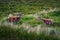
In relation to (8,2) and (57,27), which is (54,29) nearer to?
(57,27)

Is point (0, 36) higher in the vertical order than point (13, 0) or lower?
lower

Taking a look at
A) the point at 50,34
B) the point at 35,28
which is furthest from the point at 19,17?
the point at 50,34

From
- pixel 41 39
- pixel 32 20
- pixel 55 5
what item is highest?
pixel 55 5

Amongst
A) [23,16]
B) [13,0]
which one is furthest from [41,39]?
[13,0]

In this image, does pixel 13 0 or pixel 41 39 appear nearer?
pixel 41 39

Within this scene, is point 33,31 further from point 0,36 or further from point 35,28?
point 0,36

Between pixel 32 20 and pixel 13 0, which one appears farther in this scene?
pixel 13 0

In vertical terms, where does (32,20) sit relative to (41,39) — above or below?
above
